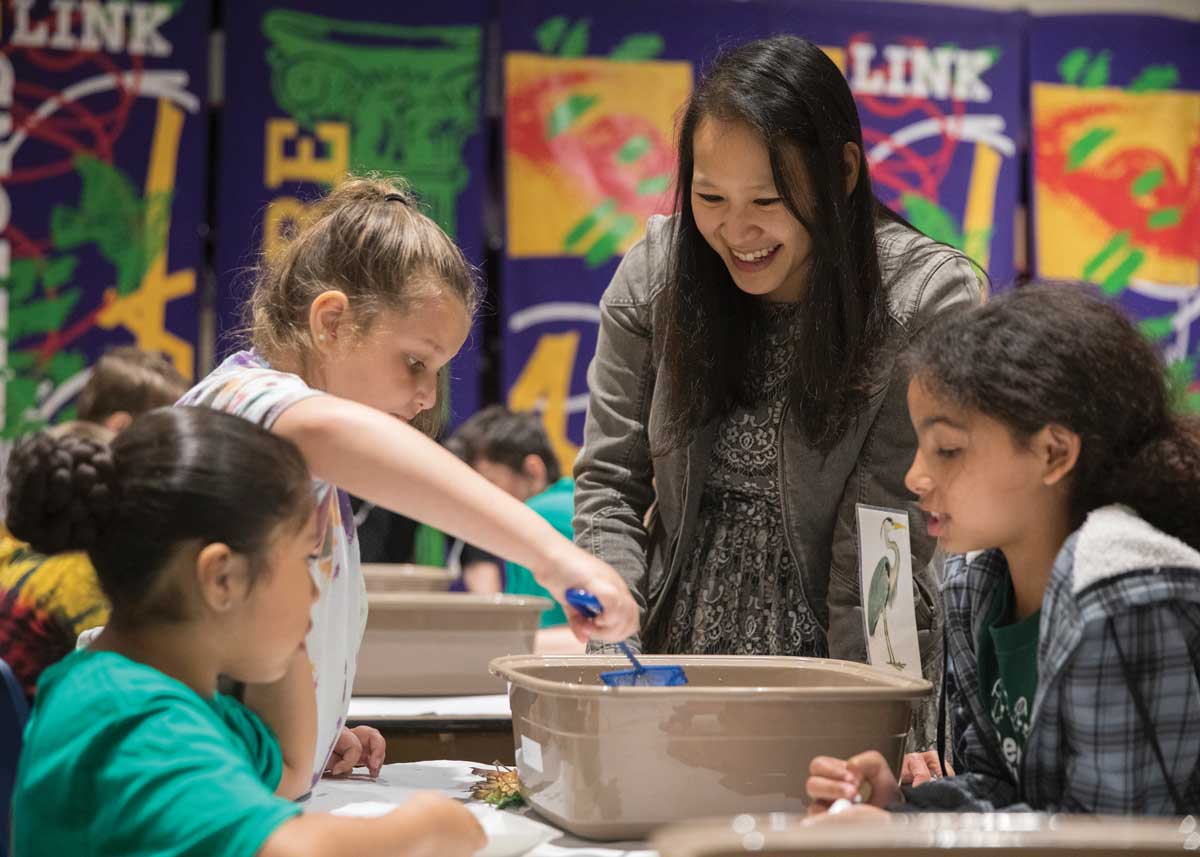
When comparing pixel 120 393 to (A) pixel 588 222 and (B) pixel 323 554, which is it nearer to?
(A) pixel 588 222

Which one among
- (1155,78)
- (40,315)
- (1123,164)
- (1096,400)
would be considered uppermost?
(1155,78)

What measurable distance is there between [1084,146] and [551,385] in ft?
6.60

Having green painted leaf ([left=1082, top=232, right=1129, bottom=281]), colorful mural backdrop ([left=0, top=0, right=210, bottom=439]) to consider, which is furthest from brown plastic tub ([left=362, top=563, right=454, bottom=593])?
green painted leaf ([left=1082, top=232, right=1129, bottom=281])

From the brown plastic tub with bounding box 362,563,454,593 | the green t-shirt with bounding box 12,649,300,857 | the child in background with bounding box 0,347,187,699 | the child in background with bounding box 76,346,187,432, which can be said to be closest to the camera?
the green t-shirt with bounding box 12,649,300,857

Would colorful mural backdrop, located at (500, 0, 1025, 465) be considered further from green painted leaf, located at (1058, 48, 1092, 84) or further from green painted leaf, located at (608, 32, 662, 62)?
green painted leaf, located at (1058, 48, 1092, 84)

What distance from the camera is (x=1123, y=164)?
15.8 ft

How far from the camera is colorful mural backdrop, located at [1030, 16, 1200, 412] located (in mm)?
4781

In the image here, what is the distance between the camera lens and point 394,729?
1863mm

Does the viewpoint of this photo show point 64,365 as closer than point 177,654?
No

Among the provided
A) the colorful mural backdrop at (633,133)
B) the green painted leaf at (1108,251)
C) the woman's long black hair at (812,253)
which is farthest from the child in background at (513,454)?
the woman's long black hair at (812,253)

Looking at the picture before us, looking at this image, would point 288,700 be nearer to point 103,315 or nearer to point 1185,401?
point 1185,401

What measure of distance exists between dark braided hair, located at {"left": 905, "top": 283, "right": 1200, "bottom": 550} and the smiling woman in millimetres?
373

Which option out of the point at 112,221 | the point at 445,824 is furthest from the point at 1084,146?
the point at 445,824

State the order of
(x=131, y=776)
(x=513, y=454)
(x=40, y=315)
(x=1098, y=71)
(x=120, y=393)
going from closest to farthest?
(x=131, y=776) < (x=120, y=393) < (x=513, y=454) < (x=40, y=315) < (x=1098, y=71)
